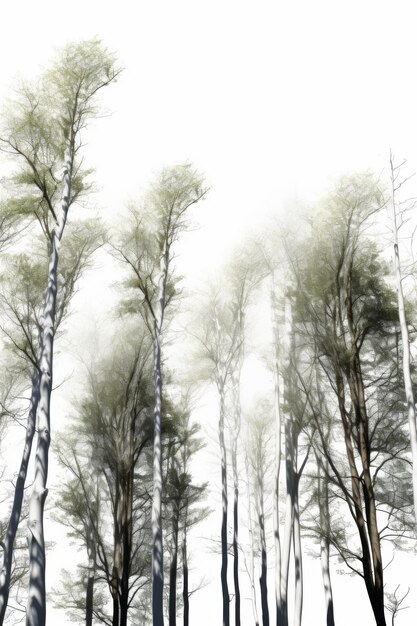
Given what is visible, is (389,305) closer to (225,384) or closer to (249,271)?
(249,271)

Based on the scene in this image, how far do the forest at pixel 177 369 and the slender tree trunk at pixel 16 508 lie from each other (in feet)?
0.12

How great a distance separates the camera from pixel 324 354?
8148mm

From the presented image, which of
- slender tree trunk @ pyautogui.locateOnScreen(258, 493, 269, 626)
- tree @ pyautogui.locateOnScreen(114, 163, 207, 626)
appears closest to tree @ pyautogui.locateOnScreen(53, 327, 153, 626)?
tree @ pyautogui.locateOnScreen(114, 163, 207, 626)

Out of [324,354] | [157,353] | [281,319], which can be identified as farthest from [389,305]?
[157,353]

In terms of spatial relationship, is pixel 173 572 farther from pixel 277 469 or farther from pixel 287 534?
pixel 287 534

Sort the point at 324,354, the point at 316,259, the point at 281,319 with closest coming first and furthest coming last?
1. the point at 324,354
2. the point at 316,259
3. the point at 281,319

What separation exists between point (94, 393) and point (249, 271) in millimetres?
4843

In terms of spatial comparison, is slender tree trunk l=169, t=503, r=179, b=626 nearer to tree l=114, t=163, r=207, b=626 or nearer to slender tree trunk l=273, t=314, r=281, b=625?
slender tree trunk l=273, t=314, r=281, b=625

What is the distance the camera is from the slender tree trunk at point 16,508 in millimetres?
9016

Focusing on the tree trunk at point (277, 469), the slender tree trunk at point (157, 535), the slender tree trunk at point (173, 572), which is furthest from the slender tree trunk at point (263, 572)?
the slender tree trunk at point (157, 535)

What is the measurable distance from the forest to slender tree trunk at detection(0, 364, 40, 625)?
4cm

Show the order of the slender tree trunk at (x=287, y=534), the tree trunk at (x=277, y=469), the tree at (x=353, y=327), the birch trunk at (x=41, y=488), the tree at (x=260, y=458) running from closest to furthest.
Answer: the birch trunk at (x=41, y=488) < the tree at (x=353, y=327) < the slender tree trunk at (x=287, y=534) < the tree trunk at (x=277, y=469) < the tree at (x=260, y=458)

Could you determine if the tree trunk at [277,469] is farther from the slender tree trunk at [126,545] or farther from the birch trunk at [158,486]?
the slender tree trunk at [126,545]

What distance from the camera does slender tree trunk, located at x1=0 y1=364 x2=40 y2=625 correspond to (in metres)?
9.02
